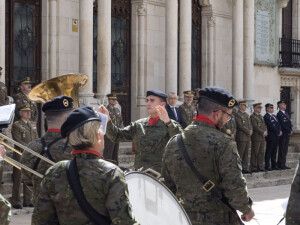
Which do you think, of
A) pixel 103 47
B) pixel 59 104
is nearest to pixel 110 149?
pixel 103 47

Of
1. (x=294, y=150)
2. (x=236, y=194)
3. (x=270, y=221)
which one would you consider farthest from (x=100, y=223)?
(x=294, y=150)

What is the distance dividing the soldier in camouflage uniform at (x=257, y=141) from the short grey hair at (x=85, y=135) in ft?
46.3

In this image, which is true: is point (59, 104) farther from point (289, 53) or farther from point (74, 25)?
point (289, 53)

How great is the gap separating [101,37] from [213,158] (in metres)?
11.6

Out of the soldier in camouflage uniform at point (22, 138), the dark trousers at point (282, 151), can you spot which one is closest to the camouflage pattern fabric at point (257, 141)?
the dark trousers at point (282, 151)

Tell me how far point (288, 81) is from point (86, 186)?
2081cm

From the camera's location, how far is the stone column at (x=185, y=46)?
18719 mm

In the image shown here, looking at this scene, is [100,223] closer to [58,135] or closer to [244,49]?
[58,135]

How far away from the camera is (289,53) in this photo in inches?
925

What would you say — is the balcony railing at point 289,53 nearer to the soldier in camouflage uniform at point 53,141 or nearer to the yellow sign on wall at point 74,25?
the yellow sign on wall at point 74,25

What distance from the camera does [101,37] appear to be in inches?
640

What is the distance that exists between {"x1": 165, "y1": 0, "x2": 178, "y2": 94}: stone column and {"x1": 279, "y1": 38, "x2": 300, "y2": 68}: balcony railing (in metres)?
6.19

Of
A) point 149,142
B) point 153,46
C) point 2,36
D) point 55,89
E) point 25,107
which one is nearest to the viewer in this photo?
point 55,89

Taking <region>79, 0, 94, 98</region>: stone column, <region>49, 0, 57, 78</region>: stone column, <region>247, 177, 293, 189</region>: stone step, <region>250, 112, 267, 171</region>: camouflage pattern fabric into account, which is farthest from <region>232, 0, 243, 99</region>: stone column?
<region>49, 0, 57, 78</region>: stone column
